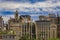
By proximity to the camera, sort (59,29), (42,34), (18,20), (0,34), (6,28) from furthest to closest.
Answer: (59,29)
(42,34)
(18,20)
(6,28)
(0,34)

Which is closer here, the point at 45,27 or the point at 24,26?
the point at 24,26

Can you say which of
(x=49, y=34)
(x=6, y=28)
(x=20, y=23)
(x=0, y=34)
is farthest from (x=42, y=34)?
(x=0, y=34)

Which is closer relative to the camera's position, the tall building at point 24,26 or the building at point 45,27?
the tall building at point 24,26

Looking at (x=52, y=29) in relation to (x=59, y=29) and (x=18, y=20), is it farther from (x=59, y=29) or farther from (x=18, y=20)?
(x=18, y=20)

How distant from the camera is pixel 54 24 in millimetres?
10812

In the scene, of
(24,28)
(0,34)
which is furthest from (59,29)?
(0,34)

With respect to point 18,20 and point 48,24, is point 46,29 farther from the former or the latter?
point 18,20

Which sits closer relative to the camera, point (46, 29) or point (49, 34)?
point (49, 34)

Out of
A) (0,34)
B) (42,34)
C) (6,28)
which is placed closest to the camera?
(0,34)

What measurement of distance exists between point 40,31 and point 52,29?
0.51 metres

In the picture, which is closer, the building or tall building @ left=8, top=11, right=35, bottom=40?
tall building @ left=8, top=11, right=35, bottom=40

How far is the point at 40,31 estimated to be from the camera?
32.2 ft

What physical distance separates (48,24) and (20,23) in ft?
4.37

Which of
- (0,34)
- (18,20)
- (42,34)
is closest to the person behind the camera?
(0,34)
